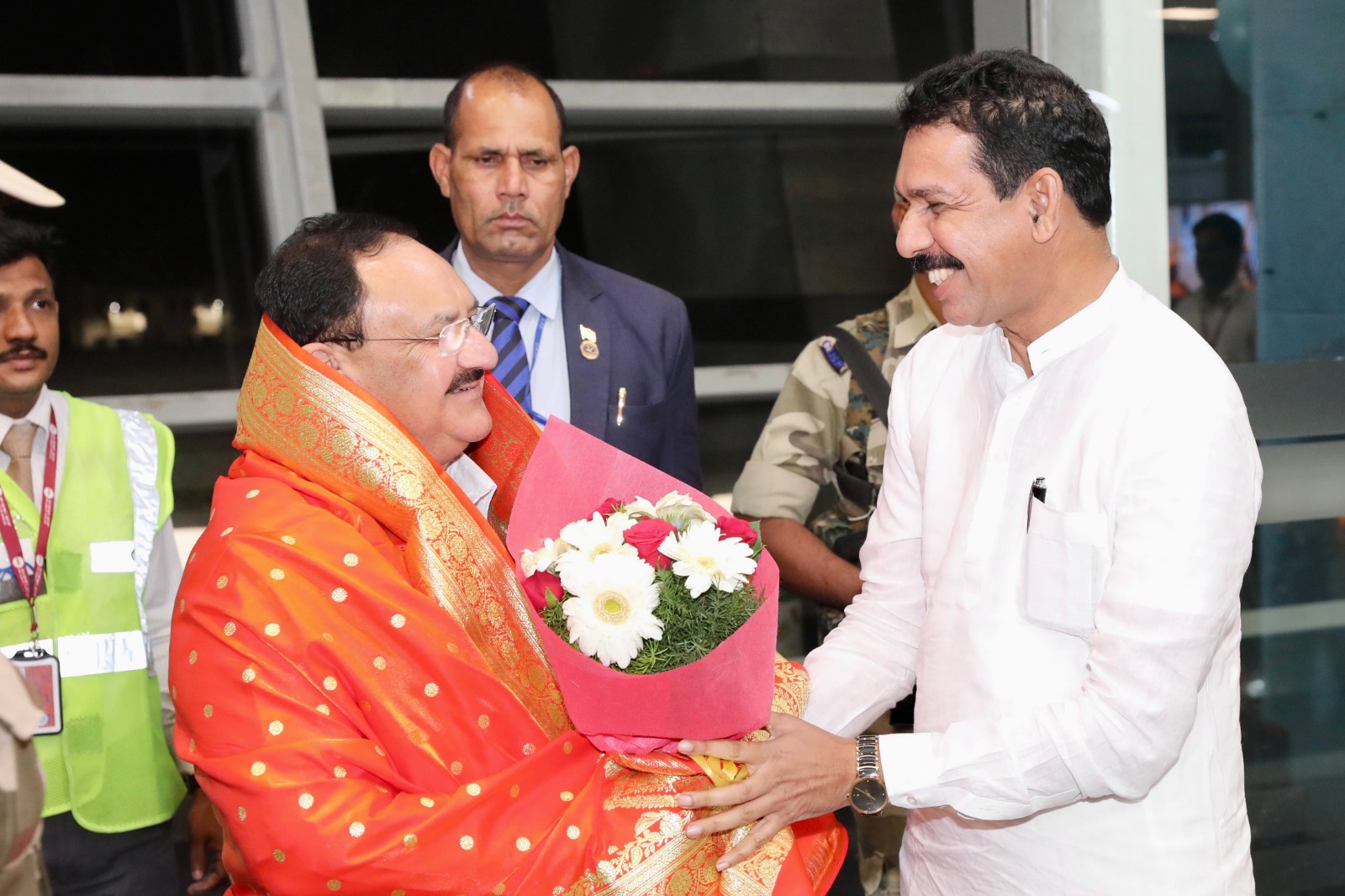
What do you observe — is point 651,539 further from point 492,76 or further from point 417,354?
point 492,76

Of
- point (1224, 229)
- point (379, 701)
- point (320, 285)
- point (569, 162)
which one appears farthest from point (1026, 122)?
point (1224, 229)

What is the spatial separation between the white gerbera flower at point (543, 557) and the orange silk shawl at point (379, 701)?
14cm

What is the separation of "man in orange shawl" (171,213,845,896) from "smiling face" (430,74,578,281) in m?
0.95

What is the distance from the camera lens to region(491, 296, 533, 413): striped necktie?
112 inches

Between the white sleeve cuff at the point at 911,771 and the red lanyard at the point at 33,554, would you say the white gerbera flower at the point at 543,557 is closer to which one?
the white sleeve cuff at the point at 911,771

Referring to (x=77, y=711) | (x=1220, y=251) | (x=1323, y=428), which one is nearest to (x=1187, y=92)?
(x=1220, y=251)

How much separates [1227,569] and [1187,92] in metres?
2.25

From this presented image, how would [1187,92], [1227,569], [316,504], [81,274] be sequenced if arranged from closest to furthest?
[1227,569] → [316,504] → [1187,92] → [81,274]

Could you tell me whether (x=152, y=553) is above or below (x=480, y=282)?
below

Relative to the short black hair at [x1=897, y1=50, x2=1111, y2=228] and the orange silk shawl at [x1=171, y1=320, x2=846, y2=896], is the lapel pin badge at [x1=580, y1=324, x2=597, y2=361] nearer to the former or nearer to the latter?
the orange silk shawl at [x1=171, y1=320, x2=846, y2=896]

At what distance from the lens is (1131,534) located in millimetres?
1606

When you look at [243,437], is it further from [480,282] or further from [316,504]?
[480,282]

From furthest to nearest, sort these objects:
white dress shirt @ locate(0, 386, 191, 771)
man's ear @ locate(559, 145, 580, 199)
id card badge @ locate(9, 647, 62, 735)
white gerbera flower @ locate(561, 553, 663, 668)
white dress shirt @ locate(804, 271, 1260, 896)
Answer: man's ear @ locate(559, 145, 580, 199), white dress shirt @ locate(0, 386, 191, 771), id card badge @ locate(9, 647, 62, 735), white dress shirt @ locate(804, 271, 1260, 896), white gerbera flower @ locate(561, 553, 663, 668)

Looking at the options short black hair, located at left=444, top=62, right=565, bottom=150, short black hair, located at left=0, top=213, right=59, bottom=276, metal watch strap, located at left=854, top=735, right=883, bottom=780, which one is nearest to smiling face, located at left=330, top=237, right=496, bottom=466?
metal watch strap, located at left=854, top=735, right=883, bottom=780
